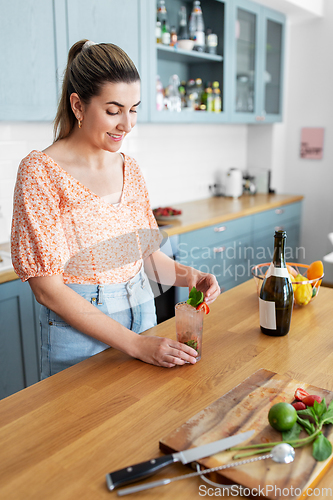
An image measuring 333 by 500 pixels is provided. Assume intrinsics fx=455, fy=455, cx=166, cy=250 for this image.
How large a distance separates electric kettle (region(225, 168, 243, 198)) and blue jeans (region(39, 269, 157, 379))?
8.97ft

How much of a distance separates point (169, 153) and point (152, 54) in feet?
3.01

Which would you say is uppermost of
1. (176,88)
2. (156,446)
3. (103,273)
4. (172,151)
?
(176,88)

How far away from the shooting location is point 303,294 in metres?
1.42

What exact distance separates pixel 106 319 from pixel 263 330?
434mm

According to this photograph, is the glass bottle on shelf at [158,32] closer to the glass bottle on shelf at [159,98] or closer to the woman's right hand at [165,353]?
the glass bottle on shelf at [159,98]

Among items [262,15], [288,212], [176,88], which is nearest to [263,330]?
[176,88]

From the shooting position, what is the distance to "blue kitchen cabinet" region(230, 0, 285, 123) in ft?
11.5

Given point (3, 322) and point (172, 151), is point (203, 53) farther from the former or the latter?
point (3, 322)

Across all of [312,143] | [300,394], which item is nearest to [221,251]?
[312,143]

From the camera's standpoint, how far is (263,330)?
1.26m

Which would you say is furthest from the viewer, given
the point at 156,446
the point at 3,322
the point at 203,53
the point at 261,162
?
the point at 261,162

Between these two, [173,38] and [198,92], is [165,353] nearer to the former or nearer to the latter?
[173,38]

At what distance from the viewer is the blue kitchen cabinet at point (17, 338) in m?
1.98

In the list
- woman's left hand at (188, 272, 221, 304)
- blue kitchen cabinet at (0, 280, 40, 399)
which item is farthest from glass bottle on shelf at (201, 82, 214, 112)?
woman's left hand at (188, 272, 221, 304)
